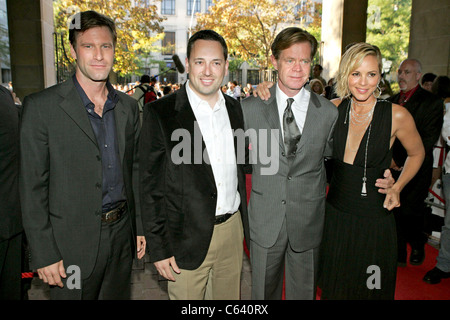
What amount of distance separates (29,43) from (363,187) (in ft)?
30.1

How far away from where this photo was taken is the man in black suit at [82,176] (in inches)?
82.2

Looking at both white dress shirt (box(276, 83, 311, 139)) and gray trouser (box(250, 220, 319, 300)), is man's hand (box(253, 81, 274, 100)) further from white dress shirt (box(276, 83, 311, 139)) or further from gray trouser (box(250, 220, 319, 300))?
gray trouser (box(250, 220, 319, 300))

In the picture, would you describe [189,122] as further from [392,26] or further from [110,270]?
[392,26]

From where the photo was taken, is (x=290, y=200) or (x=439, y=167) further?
(x=439, y=167)

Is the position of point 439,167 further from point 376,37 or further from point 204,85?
point 376,37

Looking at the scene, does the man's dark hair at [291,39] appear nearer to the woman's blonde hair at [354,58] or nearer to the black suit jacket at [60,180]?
the woman's blonde hair at [354,58]

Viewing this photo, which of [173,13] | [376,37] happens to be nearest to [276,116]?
[376,37]

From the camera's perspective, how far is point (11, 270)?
2.59 m

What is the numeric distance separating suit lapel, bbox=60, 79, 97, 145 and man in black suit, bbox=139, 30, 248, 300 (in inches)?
13.5

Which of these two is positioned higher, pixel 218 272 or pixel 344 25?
pixel 344 25

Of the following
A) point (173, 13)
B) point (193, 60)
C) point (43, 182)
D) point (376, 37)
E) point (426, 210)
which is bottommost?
point (426, 210)

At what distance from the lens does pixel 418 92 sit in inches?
174

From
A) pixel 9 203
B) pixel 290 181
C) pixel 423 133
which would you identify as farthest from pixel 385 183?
pixel 9 203

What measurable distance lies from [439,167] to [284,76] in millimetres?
4409
